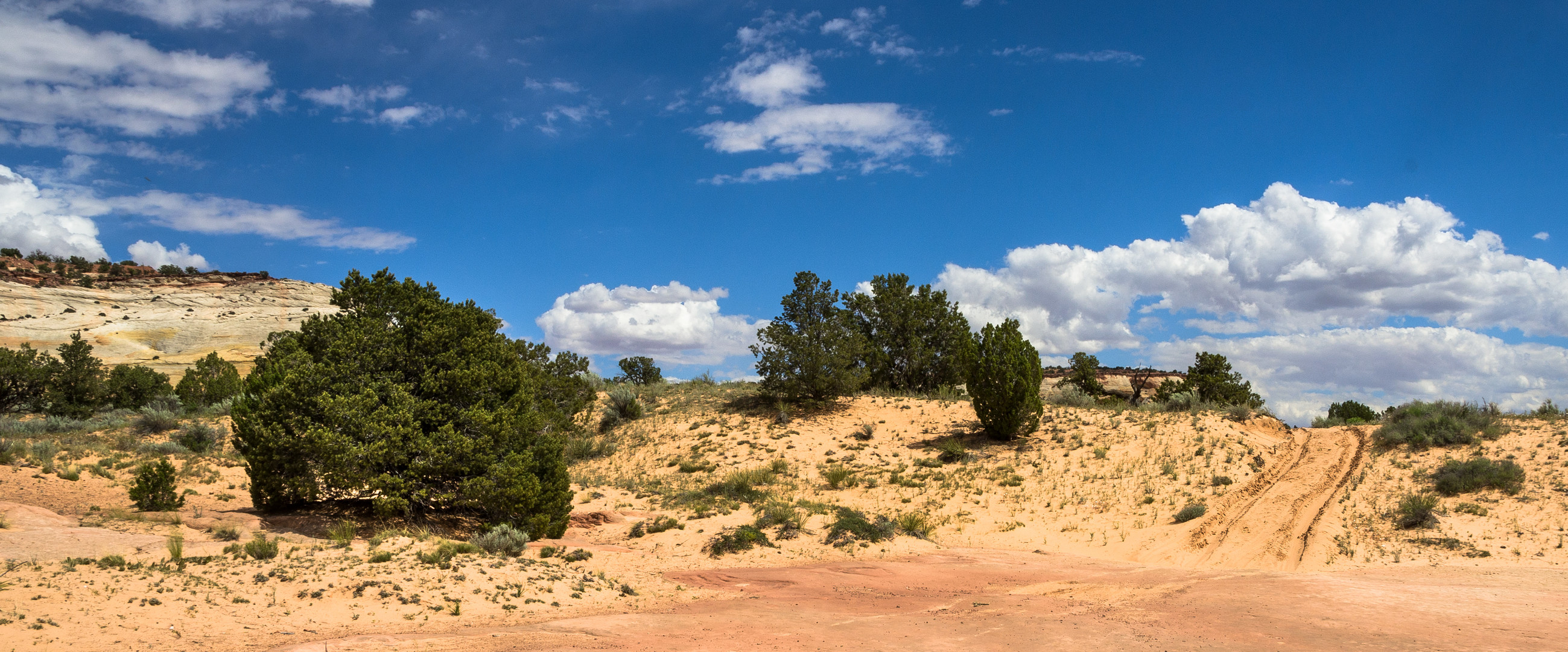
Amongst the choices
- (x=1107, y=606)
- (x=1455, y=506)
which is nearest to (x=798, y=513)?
(x=1107, y=606)

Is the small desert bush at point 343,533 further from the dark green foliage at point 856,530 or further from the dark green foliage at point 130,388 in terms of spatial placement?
the dark green foliage at point 130,388

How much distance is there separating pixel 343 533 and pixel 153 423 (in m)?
20.9

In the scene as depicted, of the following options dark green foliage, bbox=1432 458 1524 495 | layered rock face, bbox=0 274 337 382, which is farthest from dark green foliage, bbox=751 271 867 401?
layered rock face, bbox=0 274 337 382

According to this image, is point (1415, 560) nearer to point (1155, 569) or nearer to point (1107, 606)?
point (1155, 569)

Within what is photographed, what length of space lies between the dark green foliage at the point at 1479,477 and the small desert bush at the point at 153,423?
40.5 m

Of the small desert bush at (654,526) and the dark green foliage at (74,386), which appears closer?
the small desert bush at (654,526)

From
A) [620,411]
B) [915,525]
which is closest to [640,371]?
[620,411]

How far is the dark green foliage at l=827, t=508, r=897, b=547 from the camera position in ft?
56.8

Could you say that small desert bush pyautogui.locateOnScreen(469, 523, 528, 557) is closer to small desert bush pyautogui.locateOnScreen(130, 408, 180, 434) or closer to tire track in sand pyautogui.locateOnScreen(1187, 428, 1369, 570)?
tire track in sand pyautogui.locateOnScreen(1187, 428, 1369, 570)

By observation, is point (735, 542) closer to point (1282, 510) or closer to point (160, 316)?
point (1282, 510)

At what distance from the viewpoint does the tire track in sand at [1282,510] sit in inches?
653

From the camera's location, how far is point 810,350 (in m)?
32.5

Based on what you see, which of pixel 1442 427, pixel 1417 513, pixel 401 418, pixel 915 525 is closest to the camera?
pixel 401 418

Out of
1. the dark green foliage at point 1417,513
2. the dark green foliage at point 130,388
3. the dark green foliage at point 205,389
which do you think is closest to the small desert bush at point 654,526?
the dark green foliage at point 1417,513
